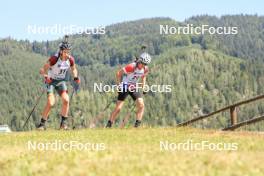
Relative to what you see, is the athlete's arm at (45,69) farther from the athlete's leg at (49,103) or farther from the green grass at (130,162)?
the green grass at (130,162)

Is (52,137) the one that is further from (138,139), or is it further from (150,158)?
(150,158)

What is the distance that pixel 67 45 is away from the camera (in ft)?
73.6

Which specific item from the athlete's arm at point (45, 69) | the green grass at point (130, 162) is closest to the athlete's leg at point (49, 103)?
the athlete's arm at point (45, 69)

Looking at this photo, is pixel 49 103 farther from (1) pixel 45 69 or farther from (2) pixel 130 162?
(2) pixel 130 162

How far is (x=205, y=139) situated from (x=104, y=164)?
26.6ft

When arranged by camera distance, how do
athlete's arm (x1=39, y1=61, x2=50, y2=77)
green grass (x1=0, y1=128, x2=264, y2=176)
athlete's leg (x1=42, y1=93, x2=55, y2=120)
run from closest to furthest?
green grass (x1=0, y1=128, x2=264, y2=176) < athlete's arm (x1=39, y1=61, x2=50, y2=77) < athlete's leg (x1=42, y1=93, x2=55, y2=120)

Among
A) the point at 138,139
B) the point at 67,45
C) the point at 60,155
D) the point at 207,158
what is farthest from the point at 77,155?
the point at 67,45

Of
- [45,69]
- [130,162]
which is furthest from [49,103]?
[130,162]

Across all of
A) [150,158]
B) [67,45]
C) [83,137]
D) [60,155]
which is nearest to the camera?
[150,158]

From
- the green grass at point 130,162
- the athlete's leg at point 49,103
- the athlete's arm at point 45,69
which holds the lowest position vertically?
the green grass at point 130,162

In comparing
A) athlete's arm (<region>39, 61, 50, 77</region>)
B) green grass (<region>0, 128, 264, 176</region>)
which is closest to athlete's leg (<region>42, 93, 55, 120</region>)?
athlete's arm (<region>39, 61, 50, 77</region>)

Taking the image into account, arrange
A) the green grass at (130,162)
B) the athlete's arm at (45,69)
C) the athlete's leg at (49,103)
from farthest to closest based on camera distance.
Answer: the athlete's leg at (49,103)
the athlete's arm at (45,69)
the green grass at (130,162)

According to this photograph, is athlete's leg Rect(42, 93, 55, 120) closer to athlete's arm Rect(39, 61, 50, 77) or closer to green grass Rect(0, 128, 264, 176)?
athlete's arm Rect(39, 61, 50, 77)

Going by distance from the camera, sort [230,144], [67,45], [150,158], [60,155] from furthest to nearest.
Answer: [67,45] < [230,144] < [60,155] < [150,158]
